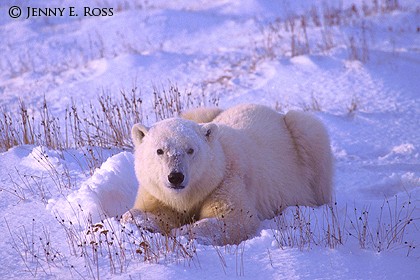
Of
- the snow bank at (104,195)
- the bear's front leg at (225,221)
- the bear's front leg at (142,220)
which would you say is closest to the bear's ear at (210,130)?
the bear's front leg at (225,221)

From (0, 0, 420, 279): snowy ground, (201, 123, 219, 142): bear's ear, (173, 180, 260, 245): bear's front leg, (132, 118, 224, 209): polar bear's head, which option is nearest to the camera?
(0, 0, 420, 279): snowy ground

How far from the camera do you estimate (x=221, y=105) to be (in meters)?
9.73

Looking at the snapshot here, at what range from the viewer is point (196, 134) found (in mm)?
4746

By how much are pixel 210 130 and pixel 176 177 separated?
2.11 ft

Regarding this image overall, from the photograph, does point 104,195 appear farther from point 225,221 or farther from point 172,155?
point 225,221

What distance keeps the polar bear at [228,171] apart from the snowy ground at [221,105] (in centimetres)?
30

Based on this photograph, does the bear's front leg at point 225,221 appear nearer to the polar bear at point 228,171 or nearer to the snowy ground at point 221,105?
the polar bear at point 228,171

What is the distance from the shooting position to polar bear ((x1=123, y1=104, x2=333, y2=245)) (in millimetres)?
4535

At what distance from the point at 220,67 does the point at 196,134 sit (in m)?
7.30

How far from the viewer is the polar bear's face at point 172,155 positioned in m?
4.46

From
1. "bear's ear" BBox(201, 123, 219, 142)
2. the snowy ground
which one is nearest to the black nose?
the snowy ground

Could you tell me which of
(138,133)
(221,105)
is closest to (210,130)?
(138,133)

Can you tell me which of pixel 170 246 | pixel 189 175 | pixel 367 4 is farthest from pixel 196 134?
pixel 367 4

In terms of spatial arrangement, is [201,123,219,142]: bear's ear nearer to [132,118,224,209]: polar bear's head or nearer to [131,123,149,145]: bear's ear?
[132,118,224,209]: polar bear's head
